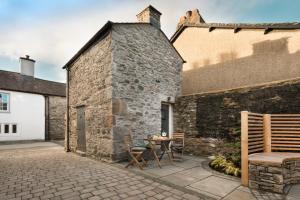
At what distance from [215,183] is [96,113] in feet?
15.9

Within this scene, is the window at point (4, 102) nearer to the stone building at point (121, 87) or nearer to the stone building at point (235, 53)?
the stone building at point (121, 87)

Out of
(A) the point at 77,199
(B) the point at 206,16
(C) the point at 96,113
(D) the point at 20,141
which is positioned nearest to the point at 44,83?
(D) the point at 20,141

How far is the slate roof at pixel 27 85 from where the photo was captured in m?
14.5

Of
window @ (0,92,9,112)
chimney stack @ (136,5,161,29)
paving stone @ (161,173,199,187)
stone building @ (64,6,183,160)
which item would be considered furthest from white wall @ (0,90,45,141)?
paving stone @ (161,173,199,187)

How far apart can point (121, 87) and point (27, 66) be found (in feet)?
47.0

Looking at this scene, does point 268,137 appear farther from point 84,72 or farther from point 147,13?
point 84,72

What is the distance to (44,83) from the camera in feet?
56.7

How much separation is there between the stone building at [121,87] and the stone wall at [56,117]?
8129 millimetres

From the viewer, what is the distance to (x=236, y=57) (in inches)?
376

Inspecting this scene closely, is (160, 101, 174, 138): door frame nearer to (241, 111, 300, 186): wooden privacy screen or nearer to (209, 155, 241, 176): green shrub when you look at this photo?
(209, 155, 241, 176): green shrub

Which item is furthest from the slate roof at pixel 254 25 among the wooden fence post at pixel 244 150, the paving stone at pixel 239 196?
the paving stone at pixel 239 196

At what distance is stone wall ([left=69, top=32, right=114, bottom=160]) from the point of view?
21.0 ft

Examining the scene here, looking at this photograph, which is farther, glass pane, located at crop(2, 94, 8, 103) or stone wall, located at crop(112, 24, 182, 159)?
glass pane, located at crop(2, 94, 8, 103)

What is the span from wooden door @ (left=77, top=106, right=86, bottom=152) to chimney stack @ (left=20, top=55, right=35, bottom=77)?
11.2m
